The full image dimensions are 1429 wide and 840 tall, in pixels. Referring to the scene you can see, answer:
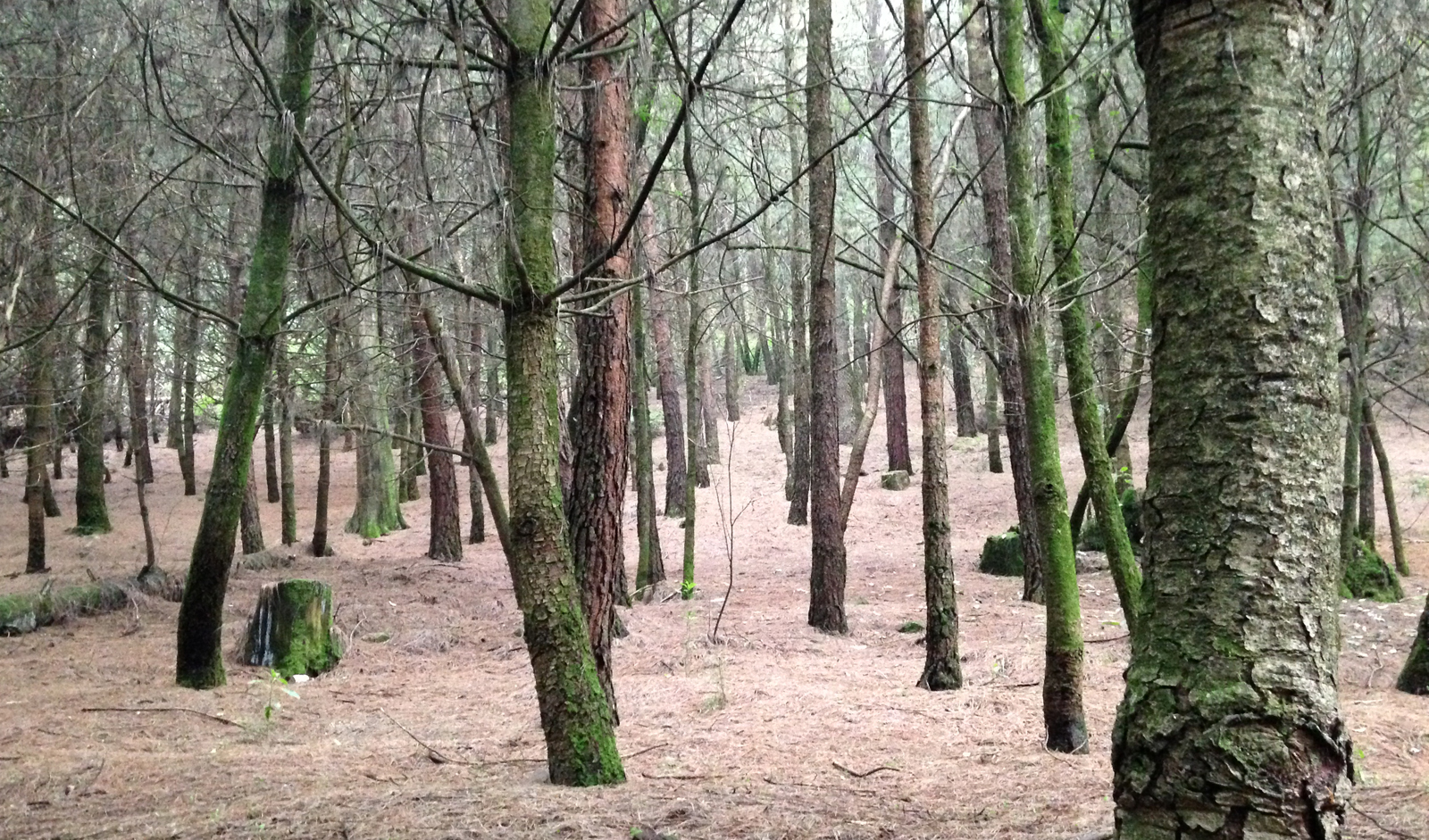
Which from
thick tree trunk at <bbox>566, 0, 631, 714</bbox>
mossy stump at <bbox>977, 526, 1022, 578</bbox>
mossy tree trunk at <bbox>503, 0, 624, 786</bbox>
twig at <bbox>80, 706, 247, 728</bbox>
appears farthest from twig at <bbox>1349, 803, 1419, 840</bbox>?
mossy stump at <bbox>977, 526, 1022, 578</bbox>

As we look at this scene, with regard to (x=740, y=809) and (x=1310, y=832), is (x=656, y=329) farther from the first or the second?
(x=1310, y=832)

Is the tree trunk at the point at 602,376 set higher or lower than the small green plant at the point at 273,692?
higher

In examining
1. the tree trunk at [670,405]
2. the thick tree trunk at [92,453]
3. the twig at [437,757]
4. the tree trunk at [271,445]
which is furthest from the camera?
the tree trunk at [670,405]

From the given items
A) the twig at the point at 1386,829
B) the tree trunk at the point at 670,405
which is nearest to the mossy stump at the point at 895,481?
the tree trunk at the point at 670,405

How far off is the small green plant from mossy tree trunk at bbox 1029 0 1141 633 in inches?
200

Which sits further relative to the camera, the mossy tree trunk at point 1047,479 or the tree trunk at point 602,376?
the tree trunk at point 602,376

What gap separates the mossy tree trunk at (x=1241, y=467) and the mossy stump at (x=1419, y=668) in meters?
5.88

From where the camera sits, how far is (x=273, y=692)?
6828mm

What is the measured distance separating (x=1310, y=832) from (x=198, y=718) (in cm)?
641

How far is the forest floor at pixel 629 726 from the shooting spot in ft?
11.8

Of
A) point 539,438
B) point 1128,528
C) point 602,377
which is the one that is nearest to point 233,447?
A: point 602,377

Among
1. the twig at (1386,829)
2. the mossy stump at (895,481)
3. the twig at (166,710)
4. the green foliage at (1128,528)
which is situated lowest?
the twig at (166,710)

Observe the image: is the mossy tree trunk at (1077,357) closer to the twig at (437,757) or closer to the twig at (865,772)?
the twig at (865,772)

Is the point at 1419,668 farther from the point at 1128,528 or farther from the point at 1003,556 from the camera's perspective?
the point at 1003,556
